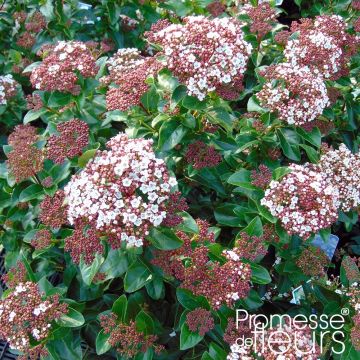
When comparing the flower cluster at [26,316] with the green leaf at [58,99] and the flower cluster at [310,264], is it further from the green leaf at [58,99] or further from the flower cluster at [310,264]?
the flower cluster at [310,264]

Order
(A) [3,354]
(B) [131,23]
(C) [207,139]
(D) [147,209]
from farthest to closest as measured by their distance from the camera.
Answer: (B) [131,23], (A) [3,354], (C) [207,139], (D) [147,209]

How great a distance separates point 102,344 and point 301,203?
1.09 m

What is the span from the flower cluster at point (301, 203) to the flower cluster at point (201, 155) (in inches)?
14.5

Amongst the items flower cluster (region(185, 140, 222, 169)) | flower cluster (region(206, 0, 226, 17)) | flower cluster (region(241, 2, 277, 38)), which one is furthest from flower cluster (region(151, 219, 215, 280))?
flower cluster (region(206, 0, 226, 17))

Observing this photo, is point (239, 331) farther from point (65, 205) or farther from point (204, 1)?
point (204, 1)

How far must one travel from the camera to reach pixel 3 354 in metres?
3.33

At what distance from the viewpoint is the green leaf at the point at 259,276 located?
2416 millimetres

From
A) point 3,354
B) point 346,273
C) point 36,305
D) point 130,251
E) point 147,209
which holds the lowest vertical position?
point 3,354

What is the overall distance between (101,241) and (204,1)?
2.23m

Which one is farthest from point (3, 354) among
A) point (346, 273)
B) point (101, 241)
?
point (346, 273)

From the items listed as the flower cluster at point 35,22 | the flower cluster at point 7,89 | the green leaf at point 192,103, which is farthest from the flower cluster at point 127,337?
the flower cluster at point 35,22

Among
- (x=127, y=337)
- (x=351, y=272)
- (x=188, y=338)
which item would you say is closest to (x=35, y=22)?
(x=127, y=337)

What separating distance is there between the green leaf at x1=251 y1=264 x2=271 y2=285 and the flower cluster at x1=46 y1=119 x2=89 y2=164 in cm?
103

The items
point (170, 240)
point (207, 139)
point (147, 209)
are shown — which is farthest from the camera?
point (207, 139)
